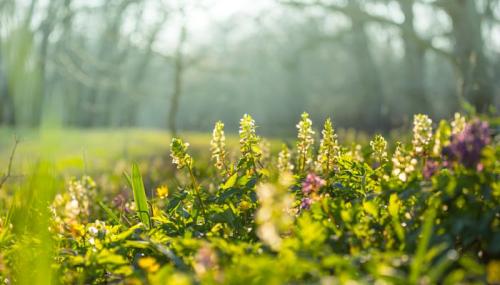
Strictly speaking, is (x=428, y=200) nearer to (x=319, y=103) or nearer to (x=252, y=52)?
(x=319, y=103)

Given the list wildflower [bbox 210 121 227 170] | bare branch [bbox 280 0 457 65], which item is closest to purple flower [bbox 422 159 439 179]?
wildflower [bbox 210 121 227 170]

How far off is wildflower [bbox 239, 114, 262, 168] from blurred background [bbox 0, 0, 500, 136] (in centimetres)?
667

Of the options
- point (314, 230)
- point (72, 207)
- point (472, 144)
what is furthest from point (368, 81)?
point (314, 230)

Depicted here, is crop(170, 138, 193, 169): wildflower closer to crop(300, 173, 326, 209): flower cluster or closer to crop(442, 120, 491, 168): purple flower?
crop(300, 173, 326, 209): flower cluster

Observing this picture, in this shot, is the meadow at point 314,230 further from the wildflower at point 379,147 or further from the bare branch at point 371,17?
the bare branch at point 371,17

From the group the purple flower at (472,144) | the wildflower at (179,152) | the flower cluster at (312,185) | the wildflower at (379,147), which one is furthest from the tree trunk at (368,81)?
the purple flower at (472,144)

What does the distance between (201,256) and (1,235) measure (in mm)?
1096

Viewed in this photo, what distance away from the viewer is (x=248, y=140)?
275 centimetres

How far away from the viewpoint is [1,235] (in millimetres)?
2320

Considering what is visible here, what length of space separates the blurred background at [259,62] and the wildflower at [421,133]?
21.6 feet

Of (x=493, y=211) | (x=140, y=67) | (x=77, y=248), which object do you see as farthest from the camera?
(x=140, y=67)

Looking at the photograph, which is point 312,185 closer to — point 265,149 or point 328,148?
point 328,148

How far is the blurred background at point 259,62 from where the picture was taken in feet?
53.4

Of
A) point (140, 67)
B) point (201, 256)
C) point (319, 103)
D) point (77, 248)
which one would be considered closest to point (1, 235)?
point (77, 248)
